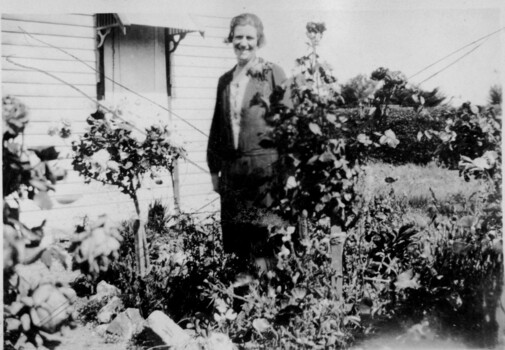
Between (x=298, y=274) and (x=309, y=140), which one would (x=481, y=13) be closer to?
(x=309, y=140)

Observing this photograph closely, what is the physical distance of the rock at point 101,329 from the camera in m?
2.75

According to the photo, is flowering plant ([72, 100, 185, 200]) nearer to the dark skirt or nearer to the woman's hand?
the woman's hand

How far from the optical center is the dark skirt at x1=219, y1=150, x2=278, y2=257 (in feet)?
8.44

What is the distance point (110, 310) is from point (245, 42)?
2.04 meters

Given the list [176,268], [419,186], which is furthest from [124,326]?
[419,186]

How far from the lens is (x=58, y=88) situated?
2.94 m

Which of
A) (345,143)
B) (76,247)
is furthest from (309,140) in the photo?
(76,247)

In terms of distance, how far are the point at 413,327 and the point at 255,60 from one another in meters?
1.88

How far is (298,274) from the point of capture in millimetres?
2318

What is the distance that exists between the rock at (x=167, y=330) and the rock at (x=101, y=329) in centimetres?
40

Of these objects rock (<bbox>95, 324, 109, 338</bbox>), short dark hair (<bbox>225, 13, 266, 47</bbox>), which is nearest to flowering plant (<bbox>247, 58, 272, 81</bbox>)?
short dark hair (<bbox>225, 13, 266, 47</bbox>)

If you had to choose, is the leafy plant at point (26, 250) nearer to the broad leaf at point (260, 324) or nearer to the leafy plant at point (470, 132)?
the broad leaf at point (260, 324)

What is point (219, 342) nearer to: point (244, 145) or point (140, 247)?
point (140, 247)

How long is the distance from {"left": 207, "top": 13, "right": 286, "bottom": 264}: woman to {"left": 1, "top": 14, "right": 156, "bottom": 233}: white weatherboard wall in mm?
960
